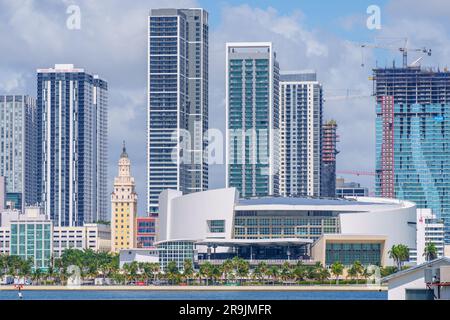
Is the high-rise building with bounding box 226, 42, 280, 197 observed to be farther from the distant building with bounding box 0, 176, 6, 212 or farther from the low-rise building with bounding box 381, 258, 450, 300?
the low-rise building with bounding box 381, 258, 450, 300

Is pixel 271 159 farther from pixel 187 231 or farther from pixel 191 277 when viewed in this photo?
pixel 191 277

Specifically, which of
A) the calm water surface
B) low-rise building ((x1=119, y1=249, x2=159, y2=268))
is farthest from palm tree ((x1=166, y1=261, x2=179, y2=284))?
the calm water surface

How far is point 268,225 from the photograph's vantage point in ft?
331

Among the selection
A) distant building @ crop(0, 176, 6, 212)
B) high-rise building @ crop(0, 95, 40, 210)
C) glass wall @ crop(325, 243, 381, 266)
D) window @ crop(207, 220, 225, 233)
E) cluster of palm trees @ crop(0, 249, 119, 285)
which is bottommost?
cluster of palm trees @ crop(0, 249, 119, 285)

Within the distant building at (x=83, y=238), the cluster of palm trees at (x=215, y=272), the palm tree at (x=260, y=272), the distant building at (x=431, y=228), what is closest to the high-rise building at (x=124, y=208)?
the distant building at (x=83, y=238)

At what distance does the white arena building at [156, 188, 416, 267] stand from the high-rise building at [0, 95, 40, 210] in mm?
36052

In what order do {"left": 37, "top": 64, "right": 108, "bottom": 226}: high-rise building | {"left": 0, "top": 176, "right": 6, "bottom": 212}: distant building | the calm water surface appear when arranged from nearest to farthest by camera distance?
the calm water surface
{"left": 0, "top": 176, "right": 6, "bottom": 212}: distant building
{"left": 37, "top": 64, "right": 108, "bottom": 226}: high-rise building

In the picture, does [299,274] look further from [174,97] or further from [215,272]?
[174,97]

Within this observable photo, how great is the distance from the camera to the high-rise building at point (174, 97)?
13650 centimetres

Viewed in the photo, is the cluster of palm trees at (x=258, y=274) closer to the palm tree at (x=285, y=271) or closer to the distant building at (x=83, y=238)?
the palm tree at (x=285, y=271)

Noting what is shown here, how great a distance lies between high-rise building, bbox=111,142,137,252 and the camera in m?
117

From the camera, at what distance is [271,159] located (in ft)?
496

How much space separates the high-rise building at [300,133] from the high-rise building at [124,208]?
119 ft
